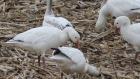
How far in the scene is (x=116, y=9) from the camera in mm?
7434

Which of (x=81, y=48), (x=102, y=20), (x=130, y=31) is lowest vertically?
(x=81, y=48)

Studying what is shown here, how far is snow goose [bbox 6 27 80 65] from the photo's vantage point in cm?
604

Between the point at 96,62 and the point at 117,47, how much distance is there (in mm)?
577

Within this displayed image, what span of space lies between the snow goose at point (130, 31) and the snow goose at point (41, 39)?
2.01 feet

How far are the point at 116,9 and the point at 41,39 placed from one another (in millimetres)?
1725

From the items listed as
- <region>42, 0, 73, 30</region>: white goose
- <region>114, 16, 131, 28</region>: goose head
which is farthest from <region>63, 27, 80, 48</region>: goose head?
<region>114, 16, 131, 28</region>: goose head

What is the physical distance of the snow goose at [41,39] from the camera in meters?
6.04

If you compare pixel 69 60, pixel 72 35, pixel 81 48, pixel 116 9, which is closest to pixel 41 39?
pixel 72 35

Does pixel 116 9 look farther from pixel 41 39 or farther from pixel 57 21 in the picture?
pixel 41 39

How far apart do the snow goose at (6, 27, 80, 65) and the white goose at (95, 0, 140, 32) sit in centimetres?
127

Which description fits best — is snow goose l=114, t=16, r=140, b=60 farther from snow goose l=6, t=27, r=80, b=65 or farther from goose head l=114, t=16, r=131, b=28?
snow goose l=6, t=27, r=80, b=65

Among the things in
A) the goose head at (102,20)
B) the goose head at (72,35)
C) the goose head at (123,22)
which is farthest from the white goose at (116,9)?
the goose head at (72,35)

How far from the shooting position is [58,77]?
6.06 m

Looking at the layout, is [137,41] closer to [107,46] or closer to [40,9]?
[107,46]
